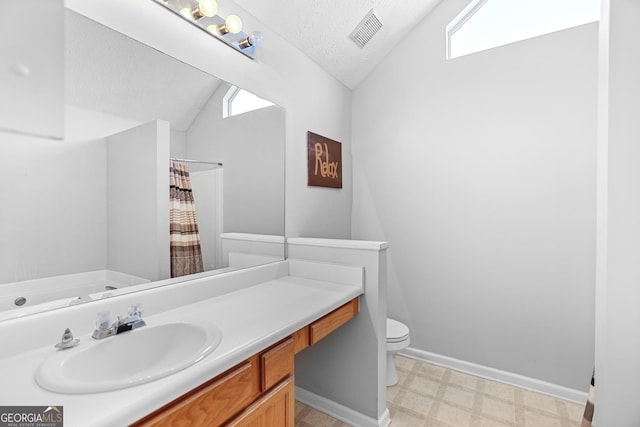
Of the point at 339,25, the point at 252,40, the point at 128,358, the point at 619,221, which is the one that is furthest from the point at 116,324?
the point at 339,25

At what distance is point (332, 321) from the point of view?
4.69ft

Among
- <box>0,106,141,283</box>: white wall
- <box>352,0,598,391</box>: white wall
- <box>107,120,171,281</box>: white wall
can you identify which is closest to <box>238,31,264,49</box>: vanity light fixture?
<box>107,120,171,281</box>: white wall

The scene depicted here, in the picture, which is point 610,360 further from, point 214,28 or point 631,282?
point 214,28

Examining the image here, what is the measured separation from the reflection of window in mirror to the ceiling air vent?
92 centimetres

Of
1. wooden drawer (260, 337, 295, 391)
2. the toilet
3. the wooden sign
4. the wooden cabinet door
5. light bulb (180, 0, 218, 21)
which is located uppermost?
light bulb (180, 0, 218, 21)

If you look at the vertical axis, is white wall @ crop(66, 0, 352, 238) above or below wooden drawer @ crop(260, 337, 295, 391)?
above

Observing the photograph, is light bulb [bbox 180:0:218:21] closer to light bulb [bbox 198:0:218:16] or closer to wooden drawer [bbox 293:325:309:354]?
light bulb [bbox 198:0:218:16]

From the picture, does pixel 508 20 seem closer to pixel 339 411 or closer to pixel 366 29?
pixel 366 29

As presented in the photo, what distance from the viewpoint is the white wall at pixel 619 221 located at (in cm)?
89

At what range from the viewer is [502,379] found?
6.90 feet

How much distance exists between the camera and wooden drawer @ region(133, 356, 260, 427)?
736 millimetres

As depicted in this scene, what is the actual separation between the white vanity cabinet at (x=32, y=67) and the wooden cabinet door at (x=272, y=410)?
45.6 inches

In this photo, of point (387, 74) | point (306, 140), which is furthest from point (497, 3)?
point (306, 140)

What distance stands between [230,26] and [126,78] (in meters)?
0.58
